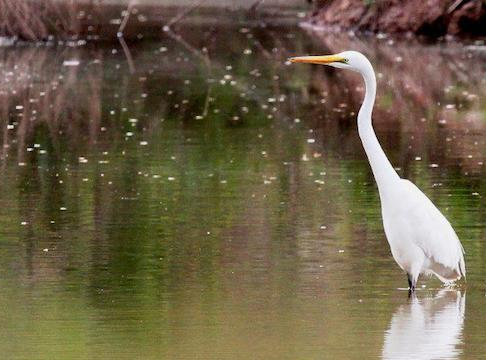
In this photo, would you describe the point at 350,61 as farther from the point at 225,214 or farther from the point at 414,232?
the point at 225,214

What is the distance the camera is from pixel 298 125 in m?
19.1

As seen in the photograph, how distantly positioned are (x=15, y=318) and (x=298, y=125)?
1028cm

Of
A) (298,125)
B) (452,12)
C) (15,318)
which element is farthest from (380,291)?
(452,12)

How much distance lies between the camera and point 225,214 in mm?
12836

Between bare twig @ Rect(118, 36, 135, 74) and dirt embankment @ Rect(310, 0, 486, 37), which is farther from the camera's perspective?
dirt embankment @ Rect(310, 0, 486, 37)

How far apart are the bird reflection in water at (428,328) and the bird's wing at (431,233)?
281 mm

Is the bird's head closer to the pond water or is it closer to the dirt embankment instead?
the pond water

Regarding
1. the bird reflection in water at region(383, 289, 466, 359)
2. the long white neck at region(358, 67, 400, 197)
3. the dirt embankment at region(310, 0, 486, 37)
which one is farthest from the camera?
the dirt embankment at region(310, 0, 486, 37)

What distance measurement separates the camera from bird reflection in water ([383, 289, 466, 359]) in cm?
832

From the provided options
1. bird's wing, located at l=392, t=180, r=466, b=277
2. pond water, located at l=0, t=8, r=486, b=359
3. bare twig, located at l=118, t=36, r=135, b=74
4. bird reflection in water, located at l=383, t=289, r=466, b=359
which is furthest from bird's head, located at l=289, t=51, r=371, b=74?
bare twig, located at l=118, t=36, r=135, b=74

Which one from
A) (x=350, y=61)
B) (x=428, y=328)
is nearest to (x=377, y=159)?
(x=350, y=61)

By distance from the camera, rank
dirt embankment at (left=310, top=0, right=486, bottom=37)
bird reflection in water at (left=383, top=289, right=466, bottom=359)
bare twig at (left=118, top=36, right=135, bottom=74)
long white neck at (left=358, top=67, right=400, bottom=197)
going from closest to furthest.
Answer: bird reflection in water at (left=383, top=289, right=466, bottom=359) → long white neck at (left=358, top=67, right=400, bottom=197) → bare twig at (left=118, top=36, right=135, bottom=74) → dirt embankment at (left=310, top=0, right=486, bottom=37)

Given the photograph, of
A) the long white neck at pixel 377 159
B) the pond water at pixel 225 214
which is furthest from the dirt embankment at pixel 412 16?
the long white neck at pixel 377 159

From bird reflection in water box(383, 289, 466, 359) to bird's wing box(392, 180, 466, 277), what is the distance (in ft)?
0.92
